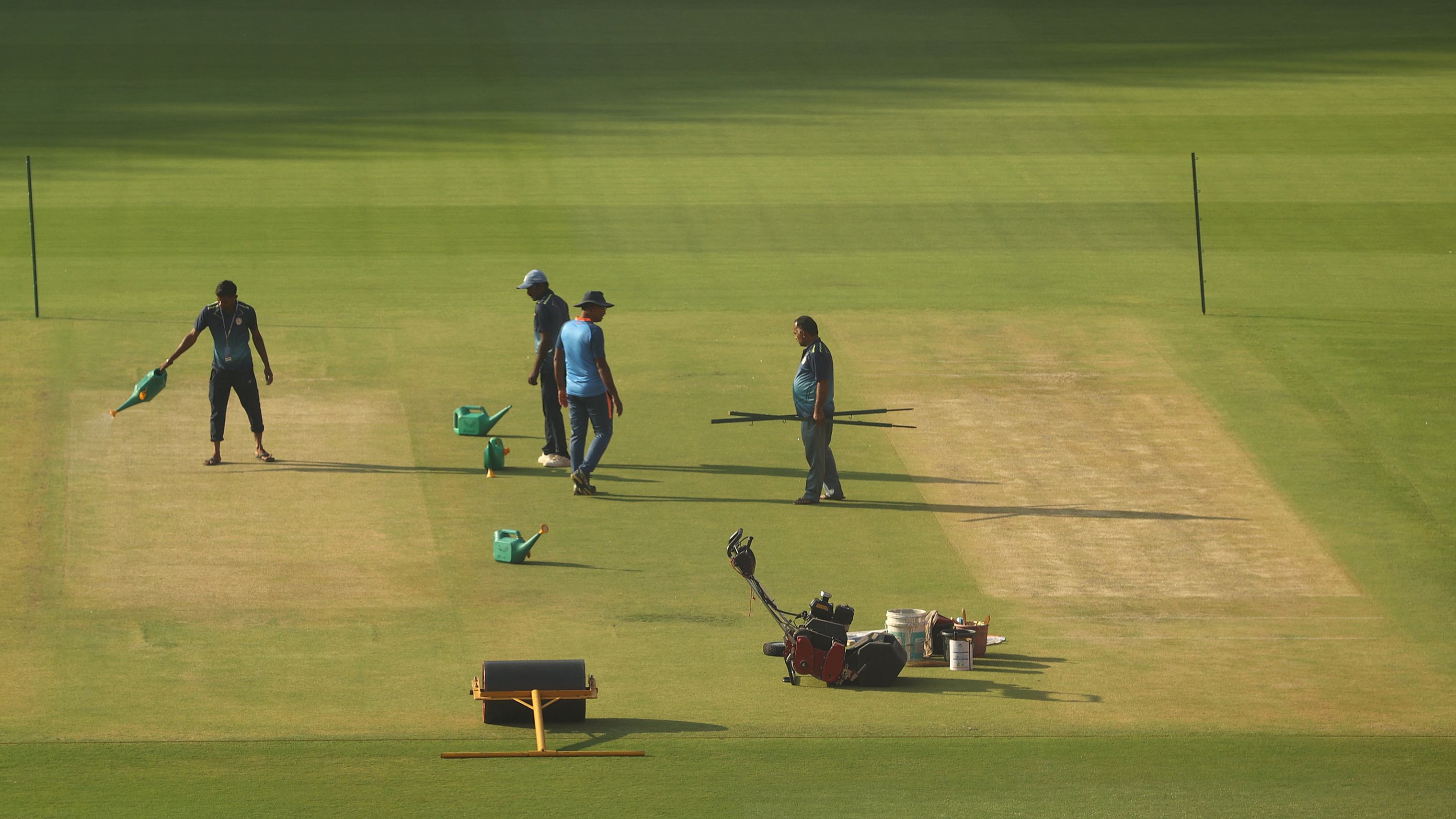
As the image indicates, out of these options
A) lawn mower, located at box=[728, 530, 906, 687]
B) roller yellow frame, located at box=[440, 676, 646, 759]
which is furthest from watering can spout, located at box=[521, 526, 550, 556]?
roller yellow frame, located at box=[440, 676, 646, 759]

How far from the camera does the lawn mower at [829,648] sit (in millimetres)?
13438

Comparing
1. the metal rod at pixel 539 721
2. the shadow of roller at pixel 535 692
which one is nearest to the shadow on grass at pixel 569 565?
the shadow of roller at pixel 535 692

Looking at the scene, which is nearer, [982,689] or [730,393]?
[982,689]

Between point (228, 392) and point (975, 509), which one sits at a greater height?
point (228, 392)

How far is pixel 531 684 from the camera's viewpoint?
12.4m

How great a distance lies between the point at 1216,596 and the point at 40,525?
410 inches

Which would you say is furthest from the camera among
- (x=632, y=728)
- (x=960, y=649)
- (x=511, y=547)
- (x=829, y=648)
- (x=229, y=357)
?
(x=229, y=357)

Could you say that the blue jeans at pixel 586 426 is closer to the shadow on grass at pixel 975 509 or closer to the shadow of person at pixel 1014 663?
the shadow on grass at pixel 975 509

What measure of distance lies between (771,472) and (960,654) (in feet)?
19.1

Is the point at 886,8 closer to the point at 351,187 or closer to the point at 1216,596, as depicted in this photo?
the point at 351,187

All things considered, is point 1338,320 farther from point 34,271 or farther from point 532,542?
point 34,271

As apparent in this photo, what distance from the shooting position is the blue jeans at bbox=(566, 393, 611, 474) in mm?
18312

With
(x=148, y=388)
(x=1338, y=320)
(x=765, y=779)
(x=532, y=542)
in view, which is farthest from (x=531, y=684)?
(x=1338, y=320)

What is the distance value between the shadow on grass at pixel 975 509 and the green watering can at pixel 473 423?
93.1 inches
